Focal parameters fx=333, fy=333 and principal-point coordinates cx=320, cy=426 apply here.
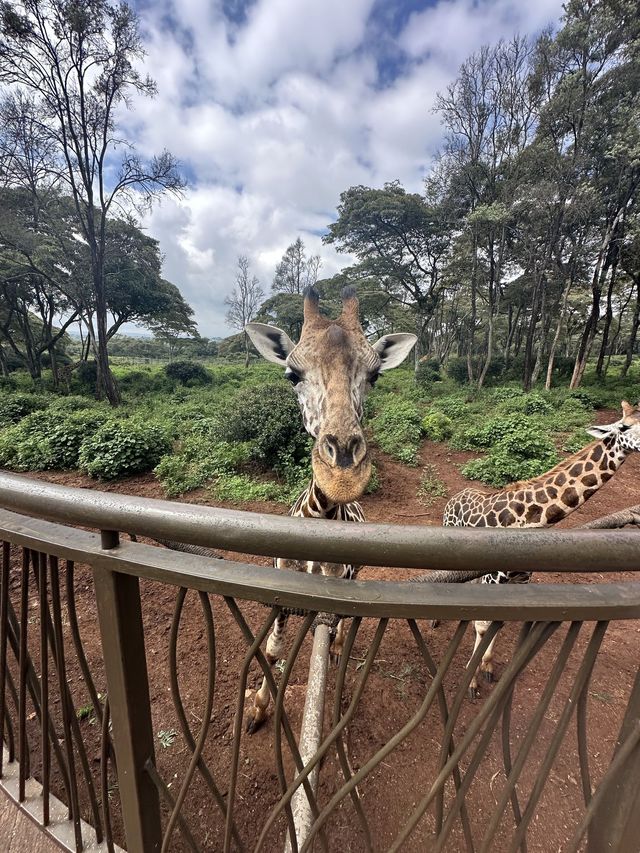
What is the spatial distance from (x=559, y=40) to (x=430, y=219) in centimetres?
680

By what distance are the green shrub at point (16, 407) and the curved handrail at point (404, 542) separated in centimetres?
1207

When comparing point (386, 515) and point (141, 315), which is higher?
point (141, 315)

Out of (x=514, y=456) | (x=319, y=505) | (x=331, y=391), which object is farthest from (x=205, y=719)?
(x=514, y=456)

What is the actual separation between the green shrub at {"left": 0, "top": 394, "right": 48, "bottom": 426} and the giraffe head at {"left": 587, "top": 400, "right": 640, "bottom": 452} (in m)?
12.9

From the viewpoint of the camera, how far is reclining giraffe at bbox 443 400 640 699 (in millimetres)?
2475

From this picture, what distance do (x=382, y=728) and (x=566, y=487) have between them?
7.47 feet

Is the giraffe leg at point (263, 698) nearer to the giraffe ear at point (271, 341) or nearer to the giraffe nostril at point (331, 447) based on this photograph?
the giraffe nostril at point (331, 447)

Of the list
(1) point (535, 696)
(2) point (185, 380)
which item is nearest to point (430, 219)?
(2) point (185, 380)

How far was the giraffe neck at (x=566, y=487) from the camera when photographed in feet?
8.14

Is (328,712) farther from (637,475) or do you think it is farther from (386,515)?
(637,475)

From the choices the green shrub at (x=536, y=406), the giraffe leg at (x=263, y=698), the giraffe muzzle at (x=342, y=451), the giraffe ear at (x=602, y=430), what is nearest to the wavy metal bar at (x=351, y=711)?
the giraffe muzzle at (x=342, y=451)

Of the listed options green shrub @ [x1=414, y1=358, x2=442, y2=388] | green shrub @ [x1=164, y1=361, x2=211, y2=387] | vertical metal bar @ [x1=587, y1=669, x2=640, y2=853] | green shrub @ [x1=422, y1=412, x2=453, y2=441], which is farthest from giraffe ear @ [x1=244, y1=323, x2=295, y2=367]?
green shrub @ [x1=164, y1=361, x2=211, y2=387]

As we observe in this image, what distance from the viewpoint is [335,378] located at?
169cm

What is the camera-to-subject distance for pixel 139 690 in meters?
0.97
